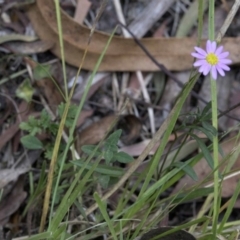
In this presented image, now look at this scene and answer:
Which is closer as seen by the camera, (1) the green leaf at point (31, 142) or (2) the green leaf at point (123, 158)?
(2) the green leaf at point (123, 158)

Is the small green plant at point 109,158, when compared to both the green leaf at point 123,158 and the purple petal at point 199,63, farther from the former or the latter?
the purple petal at point 199,63

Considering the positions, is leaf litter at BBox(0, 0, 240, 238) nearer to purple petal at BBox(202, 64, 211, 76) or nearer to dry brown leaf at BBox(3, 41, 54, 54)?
dry brown leaf at BBox(3, 41, 54, 54)

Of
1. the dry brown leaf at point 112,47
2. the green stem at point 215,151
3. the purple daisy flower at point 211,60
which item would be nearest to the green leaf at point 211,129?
the green stem at point 215,151

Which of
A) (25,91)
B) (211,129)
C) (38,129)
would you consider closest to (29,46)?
(25,91)

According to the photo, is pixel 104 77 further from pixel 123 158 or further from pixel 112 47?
pixel 123 158

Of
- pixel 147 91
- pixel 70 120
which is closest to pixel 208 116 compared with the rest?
pixel 70 120
